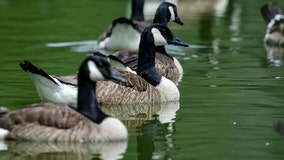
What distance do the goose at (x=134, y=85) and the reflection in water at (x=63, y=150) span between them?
6.07 ft

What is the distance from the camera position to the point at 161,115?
523 inches

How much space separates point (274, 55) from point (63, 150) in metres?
10.1

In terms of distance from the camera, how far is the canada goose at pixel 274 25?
21548 mm

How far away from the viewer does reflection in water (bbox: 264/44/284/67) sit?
1841 cm

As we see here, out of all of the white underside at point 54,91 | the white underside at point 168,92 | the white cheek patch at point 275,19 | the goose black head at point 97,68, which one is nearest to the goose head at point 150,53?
the white underside at point 168,92

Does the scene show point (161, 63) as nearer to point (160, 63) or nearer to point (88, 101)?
point (160, 63)

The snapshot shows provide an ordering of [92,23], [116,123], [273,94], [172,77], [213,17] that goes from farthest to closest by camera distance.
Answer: [213,17], [92,23], [172,77], [273,94], [116,123]

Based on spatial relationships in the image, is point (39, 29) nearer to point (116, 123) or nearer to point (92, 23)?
point (92, 23)

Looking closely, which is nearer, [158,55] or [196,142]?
[196,142]

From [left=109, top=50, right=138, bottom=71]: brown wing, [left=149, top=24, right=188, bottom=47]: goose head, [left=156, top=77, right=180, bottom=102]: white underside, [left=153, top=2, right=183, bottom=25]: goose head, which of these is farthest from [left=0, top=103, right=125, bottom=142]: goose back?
[left=153, top=2, right=183, bottom=25]: goose head

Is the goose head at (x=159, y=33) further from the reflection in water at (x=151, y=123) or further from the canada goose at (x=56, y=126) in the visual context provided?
the canada goose at (x=56, y=126)

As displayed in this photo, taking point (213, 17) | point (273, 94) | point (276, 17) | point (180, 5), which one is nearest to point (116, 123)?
point (273, 94)

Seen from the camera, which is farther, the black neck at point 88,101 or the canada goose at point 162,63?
the canada goose at point 162,63

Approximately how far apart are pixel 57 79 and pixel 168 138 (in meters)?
2.46
